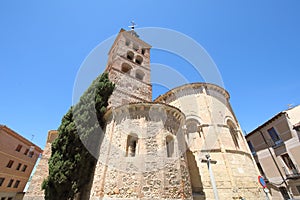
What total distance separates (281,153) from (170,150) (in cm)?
1440

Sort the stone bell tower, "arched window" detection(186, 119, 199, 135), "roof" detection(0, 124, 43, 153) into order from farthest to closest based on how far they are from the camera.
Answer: "roof" detection(0, 124, 43, 153) < the stone bell tower < "arched window" detection(186, 119, 199, 135)

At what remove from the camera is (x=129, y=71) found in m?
16.3

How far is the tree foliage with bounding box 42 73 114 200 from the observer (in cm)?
875

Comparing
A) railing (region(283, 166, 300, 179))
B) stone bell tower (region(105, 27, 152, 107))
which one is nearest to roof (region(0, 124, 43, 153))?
stone bell tower (region(105, 27, 152, 107))

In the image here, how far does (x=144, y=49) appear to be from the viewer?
21203 mm

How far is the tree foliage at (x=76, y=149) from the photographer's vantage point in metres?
8.75

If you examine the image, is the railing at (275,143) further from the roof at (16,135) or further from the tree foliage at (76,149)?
the roof at (16,135)

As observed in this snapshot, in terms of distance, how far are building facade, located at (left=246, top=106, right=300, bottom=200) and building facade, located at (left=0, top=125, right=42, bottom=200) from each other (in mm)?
28949

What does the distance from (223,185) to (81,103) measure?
11.4 meters

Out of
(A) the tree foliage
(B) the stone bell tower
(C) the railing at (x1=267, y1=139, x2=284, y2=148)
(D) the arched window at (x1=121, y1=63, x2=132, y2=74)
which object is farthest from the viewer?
(D) the arched window at (x1=121, y1=63, x2=132, y2=74)

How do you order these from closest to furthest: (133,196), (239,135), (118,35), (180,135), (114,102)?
(133,196) → (180,135) → (114,102) → (239,135) → (118,35)

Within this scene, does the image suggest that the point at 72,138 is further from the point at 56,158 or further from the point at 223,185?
the point at 223,185

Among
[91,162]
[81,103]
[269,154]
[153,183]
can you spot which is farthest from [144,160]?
[269,154]

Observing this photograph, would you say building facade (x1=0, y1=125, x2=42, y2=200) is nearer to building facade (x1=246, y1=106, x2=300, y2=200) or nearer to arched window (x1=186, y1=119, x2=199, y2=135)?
arched window (x1=186, y1=119, x2=199, y2=135)
